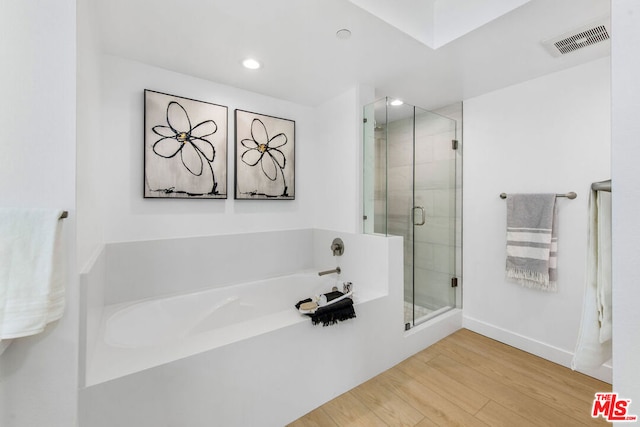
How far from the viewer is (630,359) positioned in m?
0.56

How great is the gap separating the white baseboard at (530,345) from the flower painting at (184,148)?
2729 mm

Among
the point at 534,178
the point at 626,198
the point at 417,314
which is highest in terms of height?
the point at 534,178

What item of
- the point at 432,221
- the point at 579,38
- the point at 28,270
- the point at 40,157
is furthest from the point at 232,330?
the point at 579,38

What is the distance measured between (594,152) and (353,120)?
182 cm

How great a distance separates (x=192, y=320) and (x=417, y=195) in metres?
2.18

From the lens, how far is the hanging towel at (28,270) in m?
0.85

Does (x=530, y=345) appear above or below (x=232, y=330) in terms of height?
below

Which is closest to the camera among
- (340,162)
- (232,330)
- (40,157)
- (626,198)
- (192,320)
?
(626,198)

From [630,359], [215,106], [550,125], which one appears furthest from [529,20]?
[215,106]

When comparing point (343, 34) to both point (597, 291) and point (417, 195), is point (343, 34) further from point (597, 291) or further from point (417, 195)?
point (597, 291)

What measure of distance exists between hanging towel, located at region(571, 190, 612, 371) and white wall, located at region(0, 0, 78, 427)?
1.78 meters

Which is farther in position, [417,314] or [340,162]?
[340,162]

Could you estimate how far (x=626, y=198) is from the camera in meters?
0.56

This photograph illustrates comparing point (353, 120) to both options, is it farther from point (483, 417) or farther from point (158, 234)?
point (483, 417)
